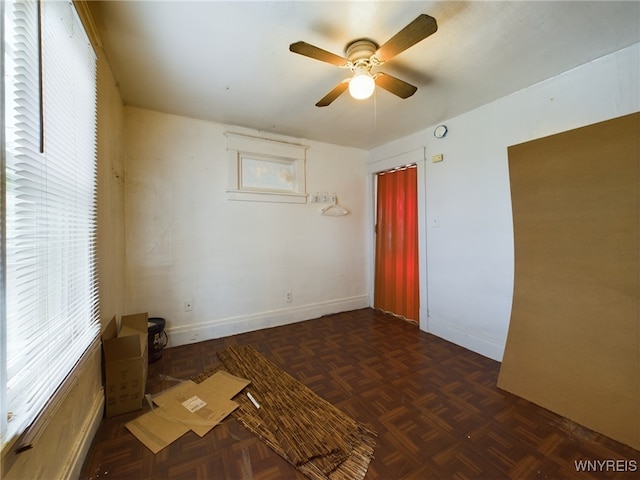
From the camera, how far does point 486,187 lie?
258 centimetres

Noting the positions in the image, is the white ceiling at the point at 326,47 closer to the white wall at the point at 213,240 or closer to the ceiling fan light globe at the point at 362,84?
the ceiling fan light globe at the point at 362,84

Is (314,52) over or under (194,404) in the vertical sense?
over

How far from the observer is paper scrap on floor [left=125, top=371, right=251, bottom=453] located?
5.26 ft

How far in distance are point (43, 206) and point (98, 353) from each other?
1114 millimetres

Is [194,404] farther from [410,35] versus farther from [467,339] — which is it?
[410,35]

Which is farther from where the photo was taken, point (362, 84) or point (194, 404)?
point (194, 404)

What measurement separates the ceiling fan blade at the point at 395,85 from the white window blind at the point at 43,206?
1778 mm

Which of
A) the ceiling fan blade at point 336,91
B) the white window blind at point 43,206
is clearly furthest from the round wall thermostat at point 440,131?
the white window blind at point 43,206

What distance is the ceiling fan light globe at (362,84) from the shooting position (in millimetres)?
1690

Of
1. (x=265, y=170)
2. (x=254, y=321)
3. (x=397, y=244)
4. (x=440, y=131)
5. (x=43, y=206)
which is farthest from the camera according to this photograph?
(x=397, y=244)

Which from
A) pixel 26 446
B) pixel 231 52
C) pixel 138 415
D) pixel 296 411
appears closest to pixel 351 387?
pixel 296 411

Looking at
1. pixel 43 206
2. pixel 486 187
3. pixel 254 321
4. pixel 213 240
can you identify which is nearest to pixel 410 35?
pixel 486 187

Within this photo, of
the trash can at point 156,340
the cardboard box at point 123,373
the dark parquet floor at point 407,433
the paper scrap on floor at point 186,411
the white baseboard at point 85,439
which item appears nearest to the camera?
the white baseboard at point 85,439

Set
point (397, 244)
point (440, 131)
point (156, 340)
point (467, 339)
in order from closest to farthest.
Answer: point (156, 340), point (467, 339), point (440, 131), point (397, 244)
